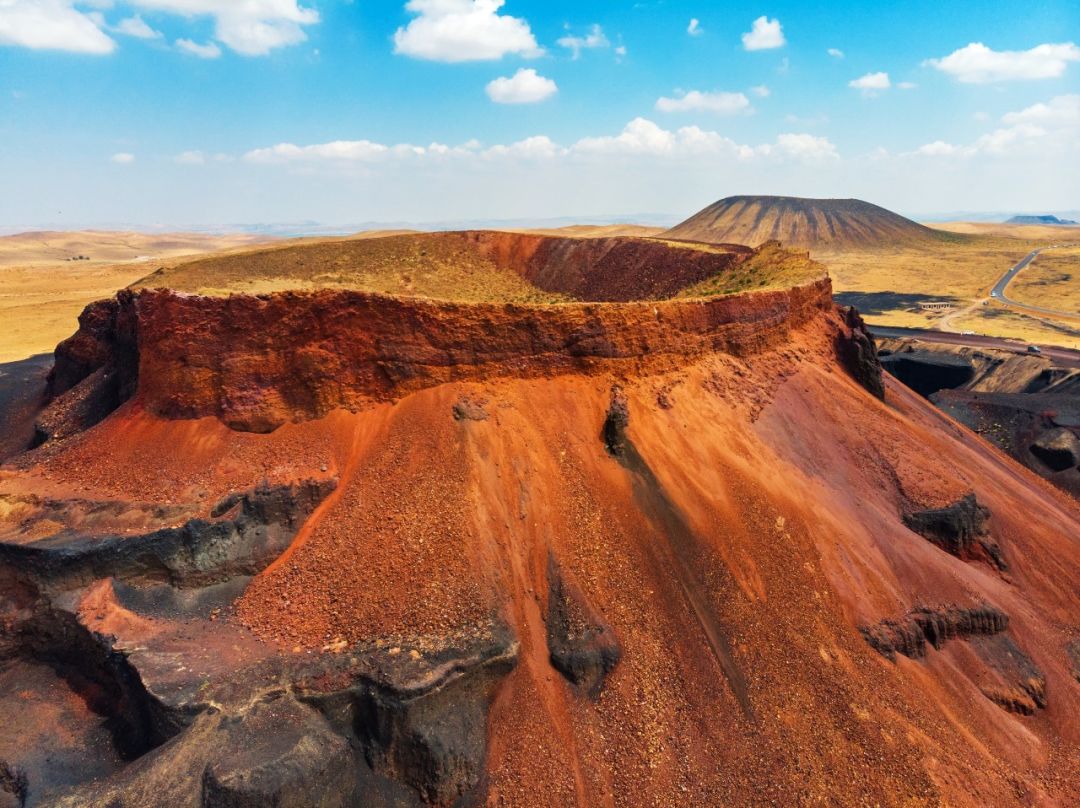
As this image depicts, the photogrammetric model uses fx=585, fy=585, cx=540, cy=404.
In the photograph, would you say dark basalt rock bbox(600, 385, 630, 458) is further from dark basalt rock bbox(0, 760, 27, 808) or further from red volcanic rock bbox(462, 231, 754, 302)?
dark basalt rock bbox(0, 760, 27, 808)

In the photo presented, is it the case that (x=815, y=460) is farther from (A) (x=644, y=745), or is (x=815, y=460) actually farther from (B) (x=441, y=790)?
(B) (x=441, y=790)

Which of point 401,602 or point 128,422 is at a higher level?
point 128,422

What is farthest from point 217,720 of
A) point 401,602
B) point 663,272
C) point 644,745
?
point 663,272

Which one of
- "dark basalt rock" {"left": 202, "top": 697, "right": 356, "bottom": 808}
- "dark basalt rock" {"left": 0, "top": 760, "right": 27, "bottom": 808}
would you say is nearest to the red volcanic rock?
"dark basalt rock" {"left": 202, "top": 697, "right": 356, "bottom": 808}

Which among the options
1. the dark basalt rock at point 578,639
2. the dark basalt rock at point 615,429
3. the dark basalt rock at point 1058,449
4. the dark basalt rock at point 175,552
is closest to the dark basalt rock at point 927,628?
the dark basalt rock at point 578,639

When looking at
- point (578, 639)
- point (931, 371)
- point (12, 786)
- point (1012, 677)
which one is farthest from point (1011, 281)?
point (12, 786)
